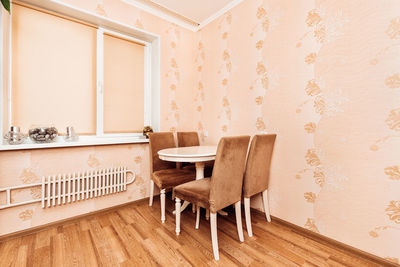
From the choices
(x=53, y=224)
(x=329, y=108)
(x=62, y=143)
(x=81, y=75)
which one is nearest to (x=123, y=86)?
(x=81, y=75)

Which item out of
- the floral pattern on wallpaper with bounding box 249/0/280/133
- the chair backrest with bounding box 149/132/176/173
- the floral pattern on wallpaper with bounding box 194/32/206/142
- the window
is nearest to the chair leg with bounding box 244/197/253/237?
the floral pattern on wallpaper with bounding box 249/0/280/133

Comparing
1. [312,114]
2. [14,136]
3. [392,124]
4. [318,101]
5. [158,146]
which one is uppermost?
[318,101]

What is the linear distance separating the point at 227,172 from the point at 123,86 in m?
1.99

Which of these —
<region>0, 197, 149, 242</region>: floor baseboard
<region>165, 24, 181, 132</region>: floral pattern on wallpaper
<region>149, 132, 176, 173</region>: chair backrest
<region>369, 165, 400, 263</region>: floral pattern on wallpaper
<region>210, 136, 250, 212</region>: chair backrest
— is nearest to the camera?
<region>369, 165, 400, 263</region>: floral pattern on wallpaper

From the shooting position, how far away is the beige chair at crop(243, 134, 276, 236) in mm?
1705

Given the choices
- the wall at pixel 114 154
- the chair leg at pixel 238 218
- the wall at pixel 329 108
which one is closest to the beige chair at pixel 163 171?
the wall at pixel 114 154

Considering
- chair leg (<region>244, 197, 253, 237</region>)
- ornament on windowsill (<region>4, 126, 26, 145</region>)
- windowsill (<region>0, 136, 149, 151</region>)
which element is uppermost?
ornament on windowsill (<region>4, 126, 26, 145</region>)

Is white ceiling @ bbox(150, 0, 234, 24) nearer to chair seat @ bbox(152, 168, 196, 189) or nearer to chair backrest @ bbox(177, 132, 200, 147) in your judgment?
chair backrest @ bbox(177, 132, 200, 147)

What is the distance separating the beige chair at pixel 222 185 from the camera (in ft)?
4.54

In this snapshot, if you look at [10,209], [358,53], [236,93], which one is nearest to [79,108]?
[10,209]

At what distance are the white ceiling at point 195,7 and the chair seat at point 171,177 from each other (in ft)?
7.59

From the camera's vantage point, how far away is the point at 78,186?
196 centimetres

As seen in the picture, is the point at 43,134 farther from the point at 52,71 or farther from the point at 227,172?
the point at 227,172

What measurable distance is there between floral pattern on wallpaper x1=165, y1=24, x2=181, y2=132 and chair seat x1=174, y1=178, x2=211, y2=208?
1376 millimetres
